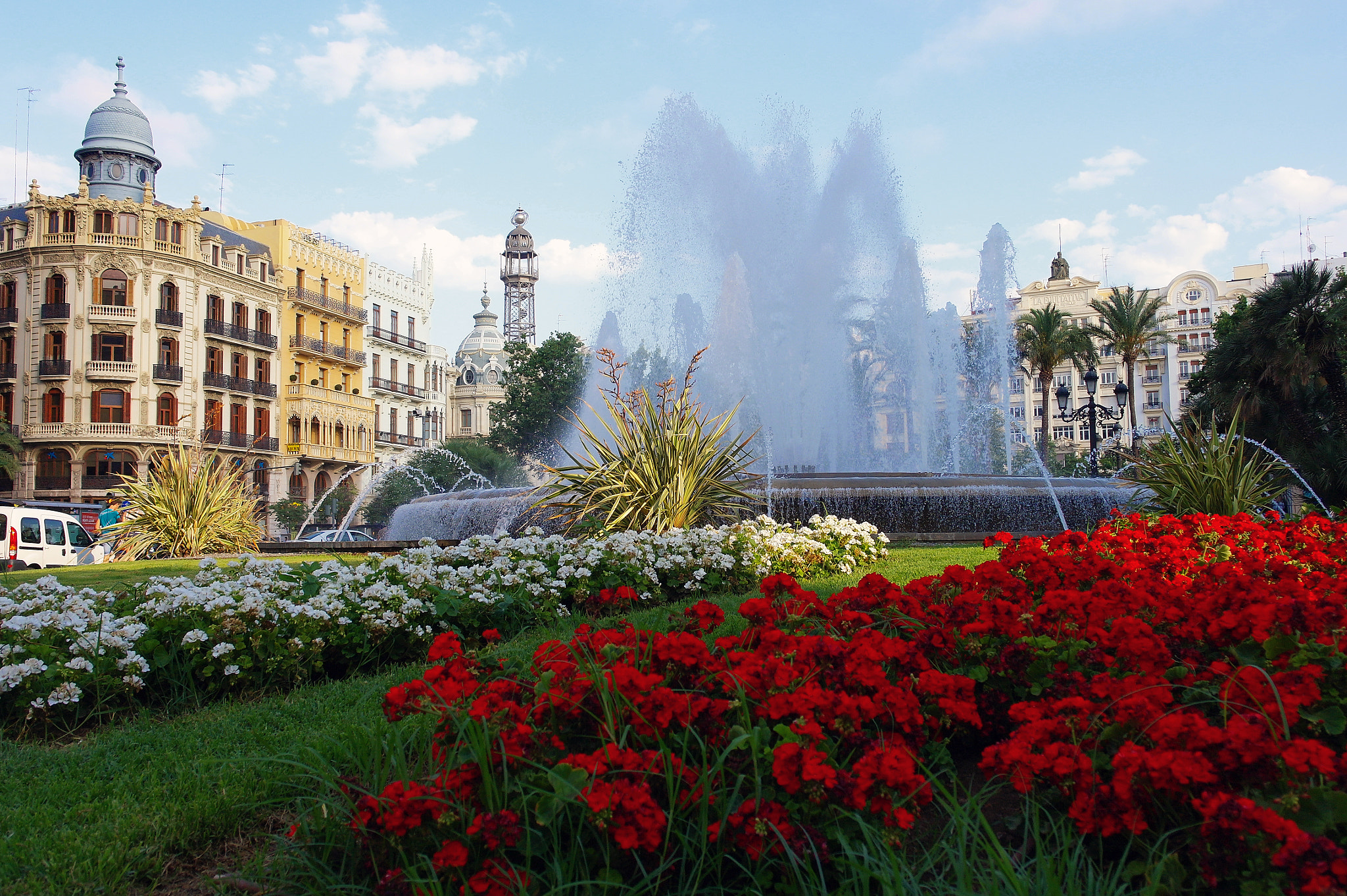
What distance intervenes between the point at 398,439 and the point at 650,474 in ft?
178

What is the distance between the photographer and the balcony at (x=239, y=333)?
45081 mm

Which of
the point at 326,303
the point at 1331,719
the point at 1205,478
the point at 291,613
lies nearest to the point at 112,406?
the point at 326,303

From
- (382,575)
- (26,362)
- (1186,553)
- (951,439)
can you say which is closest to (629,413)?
(382,575)

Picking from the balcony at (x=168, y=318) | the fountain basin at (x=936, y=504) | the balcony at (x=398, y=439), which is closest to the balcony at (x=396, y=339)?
the balcony at (x=398, y=439)

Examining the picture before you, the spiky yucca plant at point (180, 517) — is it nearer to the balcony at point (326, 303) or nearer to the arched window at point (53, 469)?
the arched window at point (53, 469)

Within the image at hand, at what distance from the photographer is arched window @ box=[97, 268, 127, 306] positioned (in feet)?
138

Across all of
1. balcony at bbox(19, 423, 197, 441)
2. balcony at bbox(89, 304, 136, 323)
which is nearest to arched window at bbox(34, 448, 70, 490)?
balcony at bbox(19, 423, 197, 441)

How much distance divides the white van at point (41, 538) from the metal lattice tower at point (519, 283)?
89.1 metres

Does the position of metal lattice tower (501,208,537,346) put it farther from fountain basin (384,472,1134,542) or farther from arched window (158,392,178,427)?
fountain basin (384,472,1134,542)

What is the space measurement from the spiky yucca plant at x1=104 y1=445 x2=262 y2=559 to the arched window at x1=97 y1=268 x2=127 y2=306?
33645 mm

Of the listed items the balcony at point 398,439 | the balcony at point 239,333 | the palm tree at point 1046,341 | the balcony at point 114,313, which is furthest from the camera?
the balcony at point 398,439

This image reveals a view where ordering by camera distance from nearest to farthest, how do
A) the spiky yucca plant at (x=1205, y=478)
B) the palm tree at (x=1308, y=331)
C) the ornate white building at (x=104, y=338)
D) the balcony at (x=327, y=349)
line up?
1. the spiky yucca plant at (x=1205, y=478)
2. the palm tree at (x=1308, y=331)
3. the ornate white building at (x=104, y=338)
4. the balcony at (x=327, y=349)

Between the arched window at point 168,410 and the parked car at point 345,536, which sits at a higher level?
the arched window at point 168,410

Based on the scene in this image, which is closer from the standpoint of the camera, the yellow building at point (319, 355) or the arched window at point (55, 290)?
the arched window at point (55, 290)
